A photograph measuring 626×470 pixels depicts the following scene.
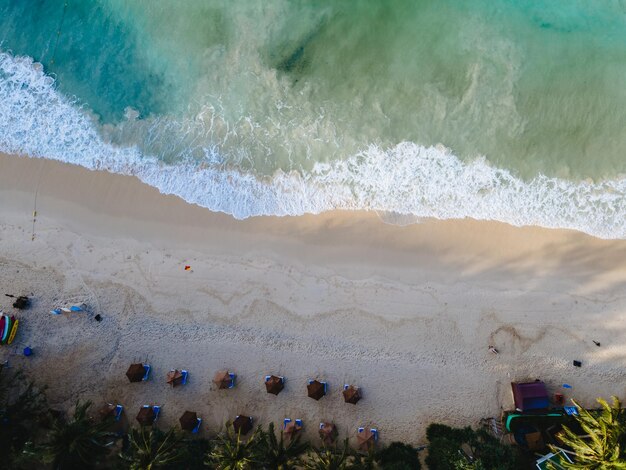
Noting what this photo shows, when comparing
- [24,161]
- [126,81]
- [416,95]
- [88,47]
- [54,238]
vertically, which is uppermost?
[88,47]

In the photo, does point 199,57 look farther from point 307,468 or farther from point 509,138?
point 307,468

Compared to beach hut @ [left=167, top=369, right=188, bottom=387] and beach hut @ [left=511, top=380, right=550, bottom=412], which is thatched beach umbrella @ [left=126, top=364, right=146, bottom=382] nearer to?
beach hut @ [left=167, top=369, right=188, bottom=387]

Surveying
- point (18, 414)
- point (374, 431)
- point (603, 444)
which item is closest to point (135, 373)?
point (18, 414)

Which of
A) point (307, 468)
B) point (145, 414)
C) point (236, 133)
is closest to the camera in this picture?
point (307, 468)

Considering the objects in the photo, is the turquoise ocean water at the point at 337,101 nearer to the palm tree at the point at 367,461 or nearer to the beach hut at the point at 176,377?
the beach hut at the point at 176,377

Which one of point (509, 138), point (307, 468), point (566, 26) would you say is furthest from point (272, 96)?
point (307, 468)

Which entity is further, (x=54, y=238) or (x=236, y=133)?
(x=236, y=133)
